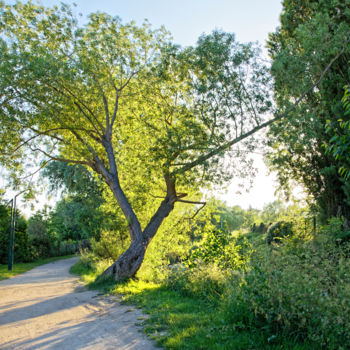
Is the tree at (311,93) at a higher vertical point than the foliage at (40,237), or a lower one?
higher

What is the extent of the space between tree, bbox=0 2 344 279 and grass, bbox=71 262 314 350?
3763 millimetres

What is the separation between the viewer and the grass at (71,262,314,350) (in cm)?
437

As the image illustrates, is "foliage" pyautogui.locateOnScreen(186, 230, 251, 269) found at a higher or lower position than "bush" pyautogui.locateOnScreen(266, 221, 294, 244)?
lower

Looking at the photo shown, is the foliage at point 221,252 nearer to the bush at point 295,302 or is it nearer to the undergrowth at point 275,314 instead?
the undergrowth at point 275,314

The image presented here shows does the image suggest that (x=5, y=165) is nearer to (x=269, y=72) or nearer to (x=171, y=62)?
(x=171, y=62)

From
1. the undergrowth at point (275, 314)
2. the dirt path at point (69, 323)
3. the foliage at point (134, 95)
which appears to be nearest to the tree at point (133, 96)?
the foliage at point (134, 95)

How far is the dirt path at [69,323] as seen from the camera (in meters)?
5.07

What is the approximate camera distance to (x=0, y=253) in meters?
27.5

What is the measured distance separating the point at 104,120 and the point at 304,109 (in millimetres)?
7874

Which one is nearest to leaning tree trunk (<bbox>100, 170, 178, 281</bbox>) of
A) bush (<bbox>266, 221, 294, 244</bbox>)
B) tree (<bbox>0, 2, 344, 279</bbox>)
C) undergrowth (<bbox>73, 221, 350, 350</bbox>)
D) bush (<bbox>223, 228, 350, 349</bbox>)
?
tree (<bbox>0, 2, 344, 279</bbox>)

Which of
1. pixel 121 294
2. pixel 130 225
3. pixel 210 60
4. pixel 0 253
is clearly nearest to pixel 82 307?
pixel 121 294

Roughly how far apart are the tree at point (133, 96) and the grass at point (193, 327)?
376cm

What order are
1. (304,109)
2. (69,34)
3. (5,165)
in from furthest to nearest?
1. (5,165)
2. (69,34)
3. (304,109)

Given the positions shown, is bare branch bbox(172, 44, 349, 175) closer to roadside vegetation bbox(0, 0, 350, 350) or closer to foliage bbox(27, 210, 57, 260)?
roadside vegetation bbox(0, 0, 350, 350)
